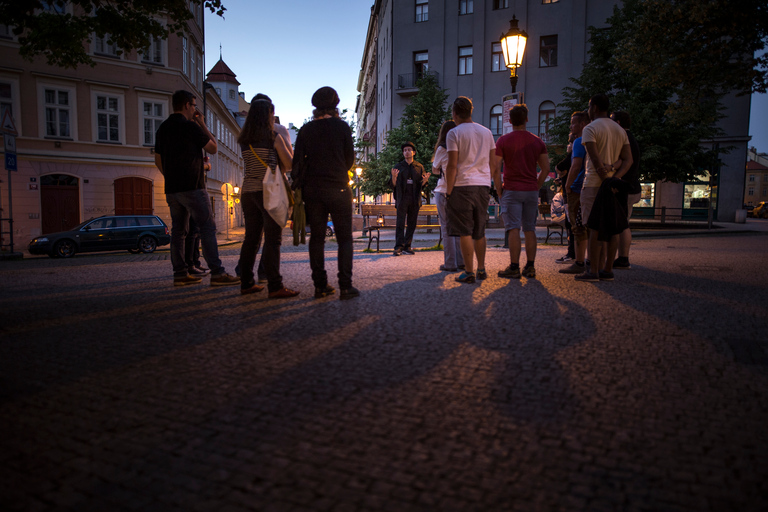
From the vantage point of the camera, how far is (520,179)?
21.7ft

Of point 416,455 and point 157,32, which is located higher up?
point 157,32

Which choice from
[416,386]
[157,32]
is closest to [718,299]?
[416,386]

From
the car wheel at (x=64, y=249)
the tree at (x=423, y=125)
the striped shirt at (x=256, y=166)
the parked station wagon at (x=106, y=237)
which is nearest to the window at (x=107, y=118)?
the parked station wagon at (x=106, y=237)

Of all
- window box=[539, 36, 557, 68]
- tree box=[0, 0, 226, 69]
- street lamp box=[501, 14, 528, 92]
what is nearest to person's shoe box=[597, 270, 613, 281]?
street lamp box=[501, 14, 528, 92]

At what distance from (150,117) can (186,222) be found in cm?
2271

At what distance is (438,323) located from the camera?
13.4 ft

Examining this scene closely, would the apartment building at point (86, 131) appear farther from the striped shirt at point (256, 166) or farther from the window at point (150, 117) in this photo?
the striped shirt at point (256, 166)

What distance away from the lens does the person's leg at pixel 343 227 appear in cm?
520

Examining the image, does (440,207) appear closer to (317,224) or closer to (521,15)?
(317,224)

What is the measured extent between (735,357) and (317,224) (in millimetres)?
3628

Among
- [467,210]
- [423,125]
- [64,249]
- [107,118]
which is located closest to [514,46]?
[467,210]

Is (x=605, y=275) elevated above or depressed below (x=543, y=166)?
below

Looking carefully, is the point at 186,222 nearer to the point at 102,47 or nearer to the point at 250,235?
the point at 250,235

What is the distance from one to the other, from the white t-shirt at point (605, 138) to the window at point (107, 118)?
24.4 metres
